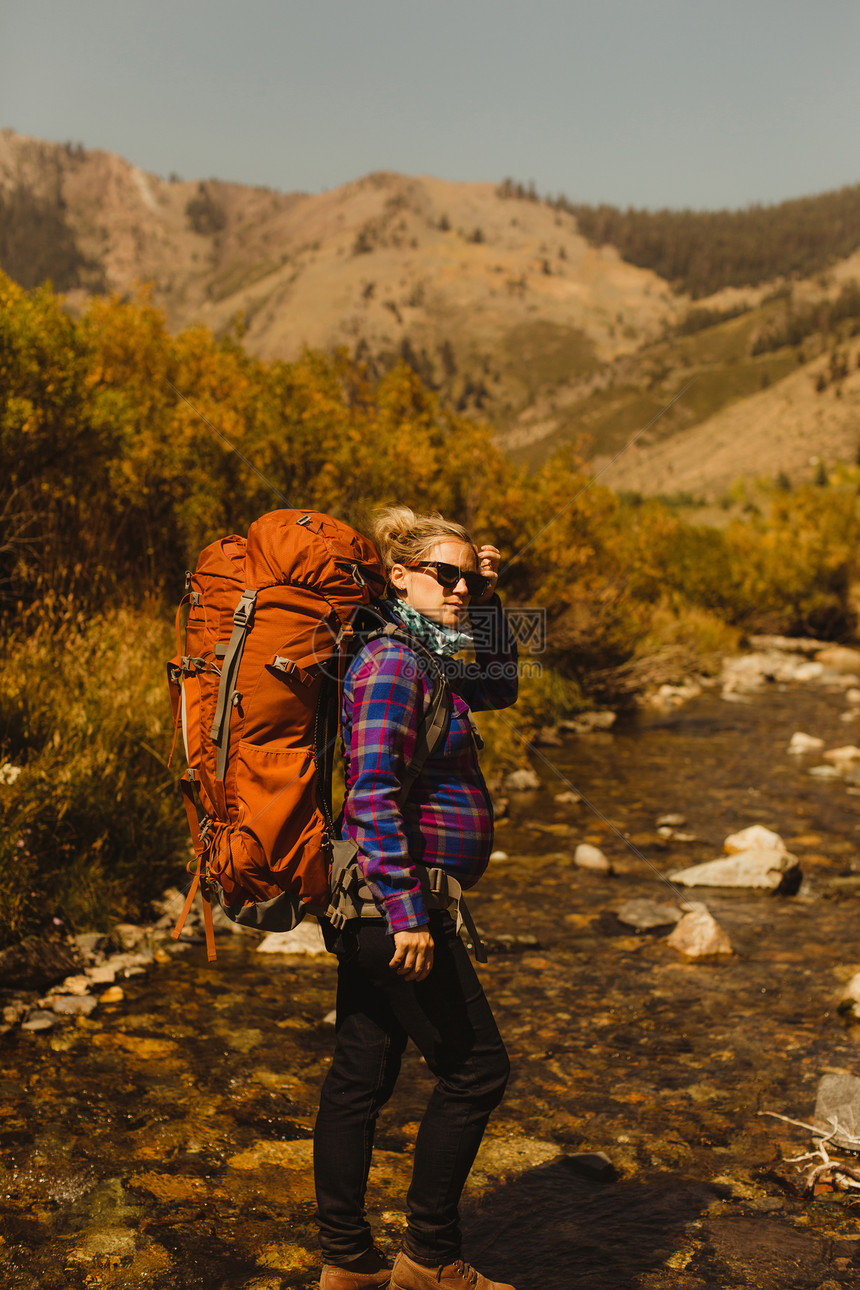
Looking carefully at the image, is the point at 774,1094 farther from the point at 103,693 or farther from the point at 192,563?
the point at 192,563

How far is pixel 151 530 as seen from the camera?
30.6ft

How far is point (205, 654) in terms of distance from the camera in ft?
8.36

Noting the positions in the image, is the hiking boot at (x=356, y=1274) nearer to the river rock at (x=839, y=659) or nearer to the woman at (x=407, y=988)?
the woman at (x=407, y=988)

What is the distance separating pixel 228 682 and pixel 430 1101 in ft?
4.00

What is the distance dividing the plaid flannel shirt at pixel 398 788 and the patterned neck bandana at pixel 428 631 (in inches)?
1.9

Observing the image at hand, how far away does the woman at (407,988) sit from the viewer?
2.30 meters

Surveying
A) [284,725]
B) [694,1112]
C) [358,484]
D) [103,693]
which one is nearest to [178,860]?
[103,693]

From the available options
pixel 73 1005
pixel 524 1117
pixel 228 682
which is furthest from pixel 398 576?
pixel 73 1005

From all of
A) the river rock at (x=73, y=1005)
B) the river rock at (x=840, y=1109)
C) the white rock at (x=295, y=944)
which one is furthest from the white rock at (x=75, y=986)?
the river rock at (x=840, y=1109)

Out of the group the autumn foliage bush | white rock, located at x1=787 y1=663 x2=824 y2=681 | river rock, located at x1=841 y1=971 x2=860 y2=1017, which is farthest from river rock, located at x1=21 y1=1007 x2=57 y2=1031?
white rock, located at x1=787 y1=663 x2=824 y2=681

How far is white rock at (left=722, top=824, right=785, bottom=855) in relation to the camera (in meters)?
7.43

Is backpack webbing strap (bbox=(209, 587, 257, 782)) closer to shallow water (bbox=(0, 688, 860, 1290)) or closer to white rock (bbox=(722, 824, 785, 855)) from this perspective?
shallow water (bbox=(0, 688, 860, 1290))

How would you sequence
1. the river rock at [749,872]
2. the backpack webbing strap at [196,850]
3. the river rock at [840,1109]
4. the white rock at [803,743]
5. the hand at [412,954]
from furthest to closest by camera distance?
the white rock at [803,743] → the river rock at [749,872] → the river rock at [840,1109] → the backpack webbing strap at [196,850] → the hand at [412,954]

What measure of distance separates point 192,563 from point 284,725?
23.7 feet
